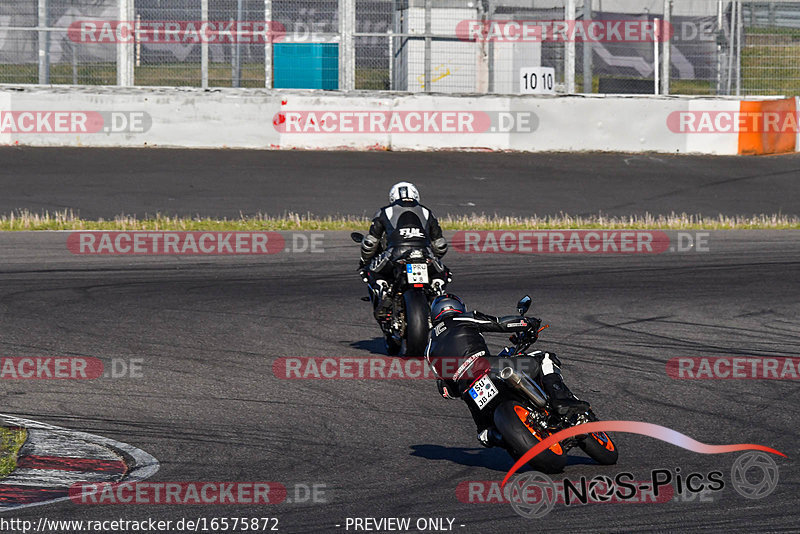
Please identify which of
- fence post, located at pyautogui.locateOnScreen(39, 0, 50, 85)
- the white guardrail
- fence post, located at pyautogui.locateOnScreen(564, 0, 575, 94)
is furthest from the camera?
fence post, located at pyautogui.locateOnScreen(564, 0, 575, 94)

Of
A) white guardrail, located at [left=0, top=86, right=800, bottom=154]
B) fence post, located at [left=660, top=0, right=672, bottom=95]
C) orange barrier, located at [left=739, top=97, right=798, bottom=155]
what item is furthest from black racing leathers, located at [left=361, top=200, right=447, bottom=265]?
orange barrier, located at [left=739, top=97, right=798, bottom=155]

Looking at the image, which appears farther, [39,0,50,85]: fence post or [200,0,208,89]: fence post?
Result: [39,0,50,85]: fence post

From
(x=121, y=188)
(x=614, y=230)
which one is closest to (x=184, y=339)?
(x=614, y=230)

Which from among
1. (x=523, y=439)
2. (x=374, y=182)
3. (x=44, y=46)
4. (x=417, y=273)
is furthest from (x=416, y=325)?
(x=44, y=46)

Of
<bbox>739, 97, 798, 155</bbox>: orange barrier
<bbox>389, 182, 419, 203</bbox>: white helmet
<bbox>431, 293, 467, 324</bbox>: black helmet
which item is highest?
<bbox>739, 97, 798, 155</bbox>: orange barrier

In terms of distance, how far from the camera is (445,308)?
6727mm

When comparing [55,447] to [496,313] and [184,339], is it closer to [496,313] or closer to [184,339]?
[184,339]

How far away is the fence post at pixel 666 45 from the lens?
22.9 m

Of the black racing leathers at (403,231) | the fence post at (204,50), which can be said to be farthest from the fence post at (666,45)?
the black racing leathers at (403,231)

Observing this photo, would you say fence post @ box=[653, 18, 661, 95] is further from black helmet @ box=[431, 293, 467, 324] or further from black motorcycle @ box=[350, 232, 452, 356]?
black helmet @ box=[431, 293, 467, 324]

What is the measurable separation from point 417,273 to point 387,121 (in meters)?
13.7

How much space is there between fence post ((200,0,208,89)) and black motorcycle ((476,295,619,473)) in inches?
643

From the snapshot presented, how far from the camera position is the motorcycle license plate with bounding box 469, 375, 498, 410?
6.04 metres

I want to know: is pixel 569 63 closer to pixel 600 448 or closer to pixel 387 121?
pixel 387 121
